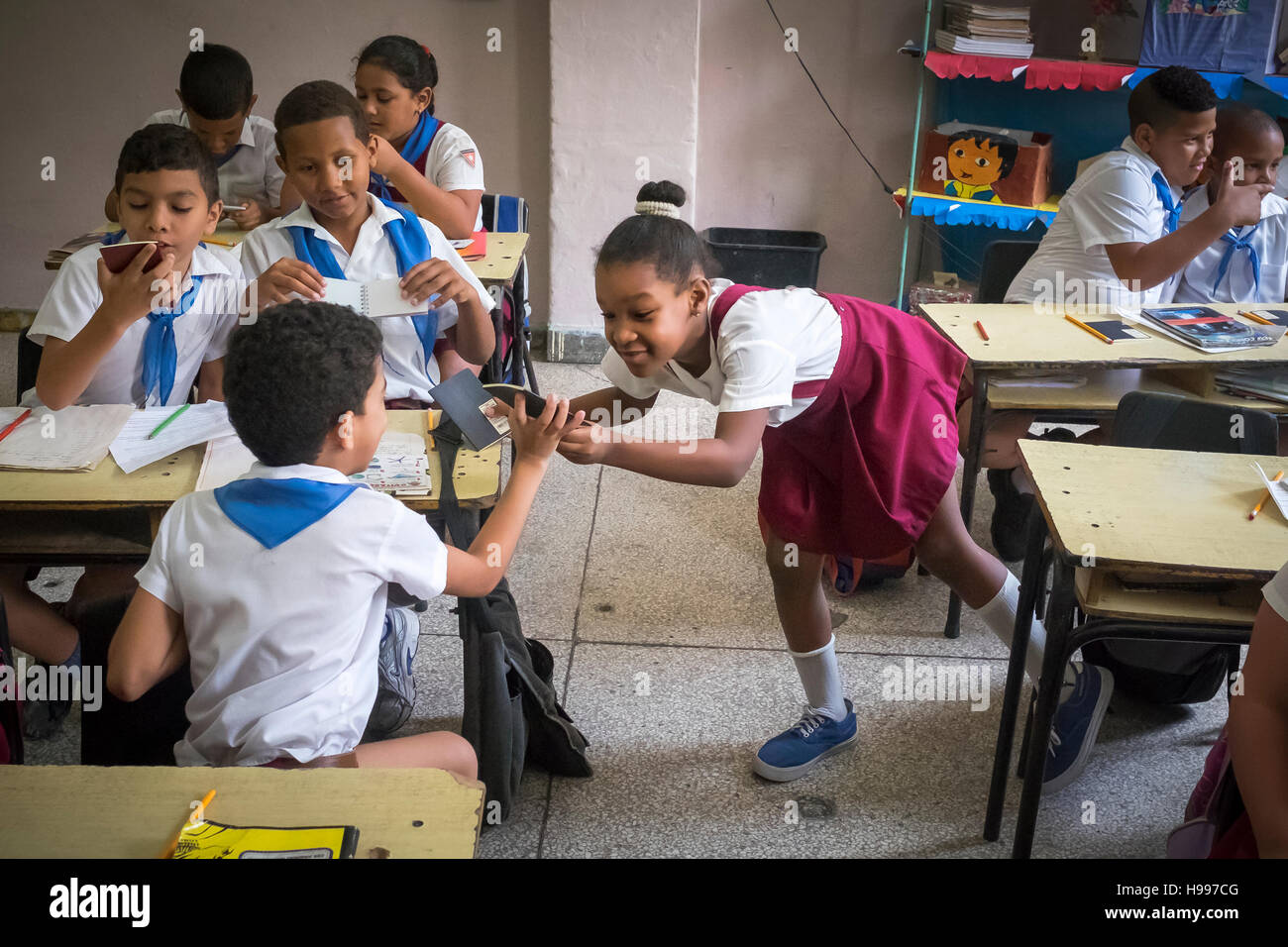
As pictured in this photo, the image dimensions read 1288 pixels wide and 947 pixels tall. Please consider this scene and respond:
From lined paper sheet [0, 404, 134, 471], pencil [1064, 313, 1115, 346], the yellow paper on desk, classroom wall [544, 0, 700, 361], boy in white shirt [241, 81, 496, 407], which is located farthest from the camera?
classroom wall [544, 0, 700, 361]

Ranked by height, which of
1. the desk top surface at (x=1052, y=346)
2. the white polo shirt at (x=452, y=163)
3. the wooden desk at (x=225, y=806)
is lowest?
the wooden desk at (x=225, y=806)

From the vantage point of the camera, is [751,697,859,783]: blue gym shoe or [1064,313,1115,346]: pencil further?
[1064,313,1115,346]: pencil

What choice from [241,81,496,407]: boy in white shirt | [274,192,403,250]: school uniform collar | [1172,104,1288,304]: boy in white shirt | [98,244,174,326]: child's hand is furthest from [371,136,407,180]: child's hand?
[1172,104,1288,304]: boy in white shirt

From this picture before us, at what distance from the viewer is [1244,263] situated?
3215mm

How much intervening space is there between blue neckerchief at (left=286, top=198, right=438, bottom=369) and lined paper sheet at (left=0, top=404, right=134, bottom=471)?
539 mm

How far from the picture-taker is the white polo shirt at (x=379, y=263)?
101 inches

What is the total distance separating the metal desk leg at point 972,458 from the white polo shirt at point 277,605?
155 centimetres

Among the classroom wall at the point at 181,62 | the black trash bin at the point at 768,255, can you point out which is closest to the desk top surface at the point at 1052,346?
the black trash bin at the point at 768,255

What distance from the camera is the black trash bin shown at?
4656 millimetres

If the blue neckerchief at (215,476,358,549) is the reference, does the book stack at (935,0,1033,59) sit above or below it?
above

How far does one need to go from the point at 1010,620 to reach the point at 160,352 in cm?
179

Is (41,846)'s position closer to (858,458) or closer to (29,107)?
(858,458)

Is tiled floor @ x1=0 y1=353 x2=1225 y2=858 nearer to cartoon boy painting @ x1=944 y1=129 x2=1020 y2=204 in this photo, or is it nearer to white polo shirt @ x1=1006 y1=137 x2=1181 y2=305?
white polo shirt @ x1=1006 y1=137 x2=1181 y2=305

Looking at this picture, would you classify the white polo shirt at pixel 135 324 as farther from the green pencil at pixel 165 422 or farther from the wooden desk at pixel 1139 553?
the wooden desk at pixel 1139 553
